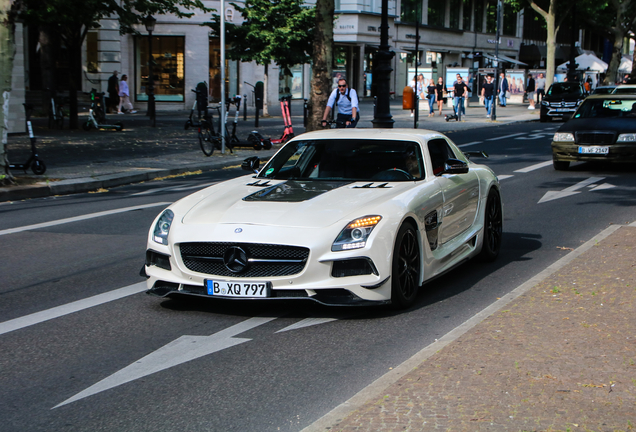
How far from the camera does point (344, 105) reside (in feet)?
63.6

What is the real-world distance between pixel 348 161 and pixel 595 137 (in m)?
10.3

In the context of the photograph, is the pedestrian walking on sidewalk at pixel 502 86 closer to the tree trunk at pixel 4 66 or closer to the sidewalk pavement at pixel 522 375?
the tree trunk at pixel 4 66

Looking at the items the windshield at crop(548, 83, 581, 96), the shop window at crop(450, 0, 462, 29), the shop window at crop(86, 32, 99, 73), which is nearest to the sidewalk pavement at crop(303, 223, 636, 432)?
the windshield at crop(548, 83, 581, 96)

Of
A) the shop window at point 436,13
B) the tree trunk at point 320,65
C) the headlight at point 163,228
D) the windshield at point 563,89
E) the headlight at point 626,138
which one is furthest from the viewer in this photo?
A: the shop window at point 436,13

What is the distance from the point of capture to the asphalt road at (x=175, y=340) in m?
4.30

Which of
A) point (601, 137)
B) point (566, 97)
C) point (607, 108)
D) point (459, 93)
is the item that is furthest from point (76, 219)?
point (566, 97)

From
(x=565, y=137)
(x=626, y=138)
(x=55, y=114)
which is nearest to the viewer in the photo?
(x=626, y=138)

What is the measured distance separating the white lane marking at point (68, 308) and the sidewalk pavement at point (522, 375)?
111 inches

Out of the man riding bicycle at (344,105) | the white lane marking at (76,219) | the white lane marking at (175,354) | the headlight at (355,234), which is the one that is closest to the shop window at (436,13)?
the man riding bicycle at (344,105)

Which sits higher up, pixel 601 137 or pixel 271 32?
pixel 271 32

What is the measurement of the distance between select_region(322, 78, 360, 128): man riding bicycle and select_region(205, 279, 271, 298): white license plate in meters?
13.3

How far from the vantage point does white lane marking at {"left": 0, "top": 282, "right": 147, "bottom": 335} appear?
5911 millimetres

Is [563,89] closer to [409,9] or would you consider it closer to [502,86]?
[502,86]

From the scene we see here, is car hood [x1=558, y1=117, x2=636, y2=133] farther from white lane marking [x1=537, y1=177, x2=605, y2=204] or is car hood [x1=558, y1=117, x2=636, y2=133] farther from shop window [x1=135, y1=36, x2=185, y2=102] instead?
shop window [x1=135, y1=36, x2=185, y2=102]
